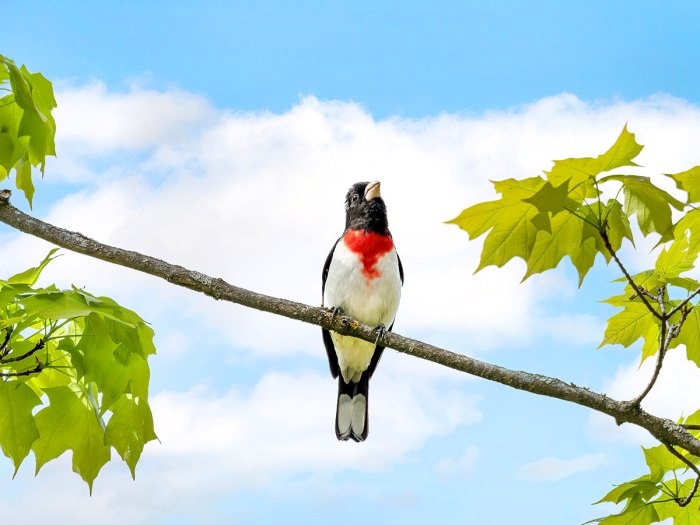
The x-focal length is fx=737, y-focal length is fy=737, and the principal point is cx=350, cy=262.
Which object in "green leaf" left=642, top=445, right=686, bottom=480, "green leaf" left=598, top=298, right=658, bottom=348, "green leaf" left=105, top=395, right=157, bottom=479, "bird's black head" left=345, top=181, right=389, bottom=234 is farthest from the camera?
"bird's black head" left=345, top=181, right=389, bottom=234

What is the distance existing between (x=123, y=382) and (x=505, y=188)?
1452 mm

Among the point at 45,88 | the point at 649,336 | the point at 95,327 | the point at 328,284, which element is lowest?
the point at 95,327

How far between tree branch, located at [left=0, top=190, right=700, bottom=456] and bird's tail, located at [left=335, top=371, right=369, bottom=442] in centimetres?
254

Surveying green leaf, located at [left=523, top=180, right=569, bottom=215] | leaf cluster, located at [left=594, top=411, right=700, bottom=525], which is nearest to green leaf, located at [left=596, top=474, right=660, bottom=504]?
leaf cluster, located at [left=594, top=411, right=700, bottom=525]

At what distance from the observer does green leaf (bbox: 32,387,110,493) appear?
2.75 metres

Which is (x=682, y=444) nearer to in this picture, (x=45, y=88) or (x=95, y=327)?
(x=95, y=327)

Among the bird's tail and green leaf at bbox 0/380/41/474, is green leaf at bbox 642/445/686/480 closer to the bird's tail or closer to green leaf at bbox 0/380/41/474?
green leaf at bbox 0/380/41/474

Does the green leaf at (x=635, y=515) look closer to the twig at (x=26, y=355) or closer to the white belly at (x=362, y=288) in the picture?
the twig at (x=26, y=355)

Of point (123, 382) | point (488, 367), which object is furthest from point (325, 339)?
point (123, 382)

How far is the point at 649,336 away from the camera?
10.5 ft

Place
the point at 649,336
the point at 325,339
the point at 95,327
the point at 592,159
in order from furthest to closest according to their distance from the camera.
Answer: the point at 325,339
the point at 649,336
the point at 95,327
the point at 592,159

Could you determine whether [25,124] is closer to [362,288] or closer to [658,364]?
[658,364]

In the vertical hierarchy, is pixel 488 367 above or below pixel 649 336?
below

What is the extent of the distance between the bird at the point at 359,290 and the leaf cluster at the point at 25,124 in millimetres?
2363
